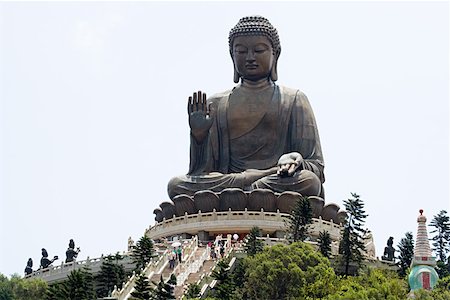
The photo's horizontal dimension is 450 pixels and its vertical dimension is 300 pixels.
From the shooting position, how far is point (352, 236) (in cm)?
3002

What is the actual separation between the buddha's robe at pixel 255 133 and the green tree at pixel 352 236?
9684 millimetres

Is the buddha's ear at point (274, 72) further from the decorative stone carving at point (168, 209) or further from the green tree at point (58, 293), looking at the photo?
the green tree at point (58, 293)

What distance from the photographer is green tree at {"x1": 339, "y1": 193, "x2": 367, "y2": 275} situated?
98.1 feet

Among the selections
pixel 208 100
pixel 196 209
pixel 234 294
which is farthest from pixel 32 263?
pixel 234 294

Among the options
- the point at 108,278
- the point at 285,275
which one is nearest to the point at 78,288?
the point at 108,278

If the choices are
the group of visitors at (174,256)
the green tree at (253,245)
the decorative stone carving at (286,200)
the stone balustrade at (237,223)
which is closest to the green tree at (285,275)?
the green tree at (253,245)

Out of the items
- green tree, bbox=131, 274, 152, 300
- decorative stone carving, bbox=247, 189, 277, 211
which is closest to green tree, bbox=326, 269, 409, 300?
green tree, bbox=131, 274, 152, 300

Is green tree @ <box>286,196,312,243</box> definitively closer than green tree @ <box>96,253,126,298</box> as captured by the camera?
No

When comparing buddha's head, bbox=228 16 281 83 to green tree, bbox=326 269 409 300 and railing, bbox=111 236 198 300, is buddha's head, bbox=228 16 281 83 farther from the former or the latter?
green tree, bbox=326 269 409 300

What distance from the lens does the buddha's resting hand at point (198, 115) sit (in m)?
40.6

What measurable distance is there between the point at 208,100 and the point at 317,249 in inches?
493

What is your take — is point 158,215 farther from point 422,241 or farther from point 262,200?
point 422,241

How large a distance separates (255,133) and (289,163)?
10.9ft

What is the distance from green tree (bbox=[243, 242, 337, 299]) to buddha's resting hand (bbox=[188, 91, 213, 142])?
1405cm
